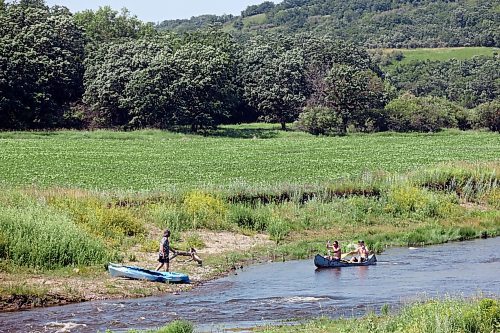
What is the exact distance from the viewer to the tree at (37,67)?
9994cm

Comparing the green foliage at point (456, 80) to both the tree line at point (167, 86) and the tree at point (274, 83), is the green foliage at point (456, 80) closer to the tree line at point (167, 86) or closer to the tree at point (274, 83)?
the tree line at point (167, 86)

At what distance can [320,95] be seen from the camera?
125 metres

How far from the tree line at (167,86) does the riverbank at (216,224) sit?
54.4 meters

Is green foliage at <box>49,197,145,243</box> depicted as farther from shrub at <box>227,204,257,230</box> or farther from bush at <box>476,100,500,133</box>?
bush at <box>476,100,500,133</box>

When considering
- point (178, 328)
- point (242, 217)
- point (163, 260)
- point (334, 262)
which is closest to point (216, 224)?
point (242, 217)

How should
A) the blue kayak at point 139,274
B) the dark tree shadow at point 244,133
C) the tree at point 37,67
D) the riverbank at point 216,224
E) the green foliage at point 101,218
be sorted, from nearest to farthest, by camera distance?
the riverbank at point 216,224
the blue kayak at point 139,274
the green foliage at point 101,218
the tree at point 37,67
the dark tree shadow at point 244,133

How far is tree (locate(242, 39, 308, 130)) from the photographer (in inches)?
4838

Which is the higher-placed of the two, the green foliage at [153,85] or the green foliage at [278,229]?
the green foliage at [153,85]

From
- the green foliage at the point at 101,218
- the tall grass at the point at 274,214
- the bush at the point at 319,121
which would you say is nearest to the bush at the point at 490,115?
the bush at the point at 319,121

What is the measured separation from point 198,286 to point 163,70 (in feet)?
246

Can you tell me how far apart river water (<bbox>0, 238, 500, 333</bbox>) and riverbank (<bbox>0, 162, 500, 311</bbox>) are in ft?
5.65

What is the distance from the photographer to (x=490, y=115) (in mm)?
125750

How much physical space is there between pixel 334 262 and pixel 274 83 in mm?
88095

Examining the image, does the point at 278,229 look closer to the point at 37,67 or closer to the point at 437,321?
the point at 437,321
